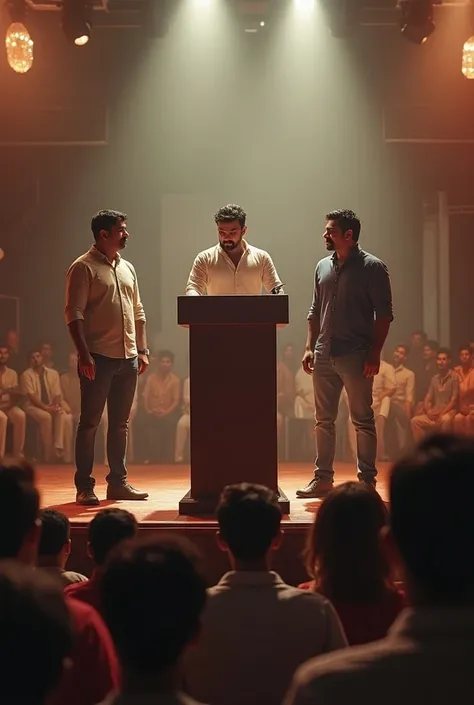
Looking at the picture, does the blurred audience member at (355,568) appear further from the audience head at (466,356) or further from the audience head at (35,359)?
the audience head at (35,359)

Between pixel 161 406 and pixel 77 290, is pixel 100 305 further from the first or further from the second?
pixel 161 406

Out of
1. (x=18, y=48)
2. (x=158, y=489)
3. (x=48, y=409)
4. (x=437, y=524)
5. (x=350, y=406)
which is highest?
(x=18, y=48)

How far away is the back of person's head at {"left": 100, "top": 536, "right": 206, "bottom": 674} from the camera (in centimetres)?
103

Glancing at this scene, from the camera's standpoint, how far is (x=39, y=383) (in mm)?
8734

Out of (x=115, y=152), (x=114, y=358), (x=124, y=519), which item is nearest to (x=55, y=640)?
(x=124, y=519)

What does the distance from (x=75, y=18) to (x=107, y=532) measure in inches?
245

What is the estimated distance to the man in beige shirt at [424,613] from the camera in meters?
0.83

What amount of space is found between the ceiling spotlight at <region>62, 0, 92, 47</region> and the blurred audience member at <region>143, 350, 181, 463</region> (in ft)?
10.8

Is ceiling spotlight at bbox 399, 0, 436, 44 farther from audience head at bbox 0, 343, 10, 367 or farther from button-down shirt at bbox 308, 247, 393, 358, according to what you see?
audience head at bbox 0, 343, 10, 367

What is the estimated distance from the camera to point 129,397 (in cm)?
452

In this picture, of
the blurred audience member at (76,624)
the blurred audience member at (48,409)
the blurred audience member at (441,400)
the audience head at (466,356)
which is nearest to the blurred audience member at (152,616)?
the blurred audience member at (76,624)

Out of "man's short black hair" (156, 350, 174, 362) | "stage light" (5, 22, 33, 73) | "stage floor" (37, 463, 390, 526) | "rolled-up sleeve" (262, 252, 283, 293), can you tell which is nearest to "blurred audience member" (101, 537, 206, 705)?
Answer: "stage floor" (37, 463, 390, 526)

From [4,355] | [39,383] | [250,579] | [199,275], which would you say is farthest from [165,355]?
[250,579]

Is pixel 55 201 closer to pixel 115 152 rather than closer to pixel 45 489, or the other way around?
pixel 115 152
